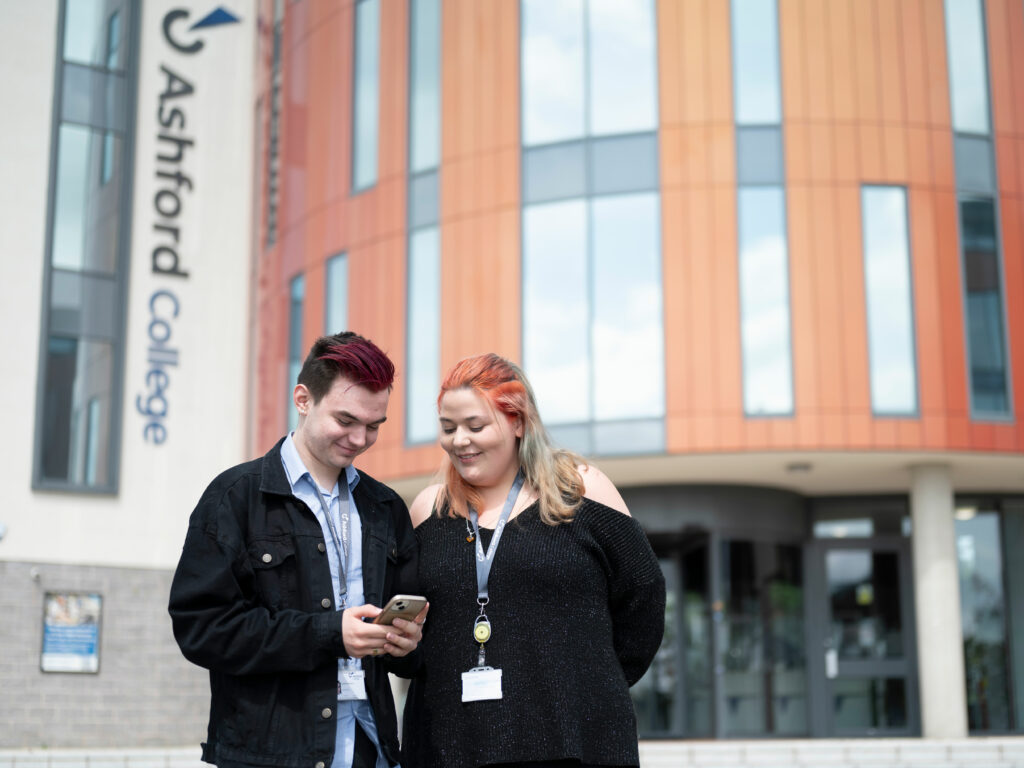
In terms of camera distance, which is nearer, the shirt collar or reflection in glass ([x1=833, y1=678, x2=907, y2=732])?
the shirt collar

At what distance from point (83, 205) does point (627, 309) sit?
994 centimetres

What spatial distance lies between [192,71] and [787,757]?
15.9m

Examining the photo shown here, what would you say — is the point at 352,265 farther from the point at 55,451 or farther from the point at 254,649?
the point at 254,649

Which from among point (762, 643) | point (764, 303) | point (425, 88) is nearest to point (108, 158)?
point (425, 88)

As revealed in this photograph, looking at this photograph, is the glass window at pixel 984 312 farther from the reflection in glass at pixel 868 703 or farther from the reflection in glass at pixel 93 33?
the reflection in glass at pixel 93 33

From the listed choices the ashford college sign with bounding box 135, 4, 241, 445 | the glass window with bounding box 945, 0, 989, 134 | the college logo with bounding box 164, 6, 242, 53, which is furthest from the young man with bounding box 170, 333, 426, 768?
the college logo with bounding box 164, 6, 242, 53

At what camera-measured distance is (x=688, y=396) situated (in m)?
17.6

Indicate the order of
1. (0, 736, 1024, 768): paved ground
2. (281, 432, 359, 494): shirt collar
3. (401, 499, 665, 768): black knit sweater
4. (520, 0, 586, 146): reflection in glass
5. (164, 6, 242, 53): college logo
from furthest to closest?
(164, 6, 242, 53): college logo → (520, 0, 586, 146): reflection in glass → (0, 736, 1024, 768): paved ground → (401, 499, 665, 768): black knit sweater → (281, 432, 359, 494): shirt collar

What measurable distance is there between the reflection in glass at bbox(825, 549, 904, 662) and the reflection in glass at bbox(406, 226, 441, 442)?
6.70m

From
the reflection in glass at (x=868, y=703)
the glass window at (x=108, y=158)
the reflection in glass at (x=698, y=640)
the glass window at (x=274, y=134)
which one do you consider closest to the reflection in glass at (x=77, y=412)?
the glass window at (x=108, y=158)

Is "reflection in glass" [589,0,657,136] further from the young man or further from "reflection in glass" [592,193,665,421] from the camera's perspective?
the young man

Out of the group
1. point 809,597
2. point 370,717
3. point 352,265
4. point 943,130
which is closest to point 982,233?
point 943,130

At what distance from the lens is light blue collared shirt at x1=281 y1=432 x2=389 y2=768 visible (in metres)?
3.55

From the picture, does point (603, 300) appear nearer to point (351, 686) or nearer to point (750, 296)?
point (750, 296)
